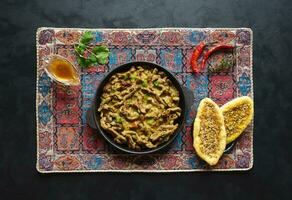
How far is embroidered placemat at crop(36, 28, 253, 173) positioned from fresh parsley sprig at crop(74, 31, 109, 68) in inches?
1.5

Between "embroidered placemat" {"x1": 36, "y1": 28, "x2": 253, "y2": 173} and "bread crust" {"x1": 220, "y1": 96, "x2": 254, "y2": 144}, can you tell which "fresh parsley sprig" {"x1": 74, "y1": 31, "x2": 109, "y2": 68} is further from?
"bread crust" {"x1": 220, "y1": 96, "x2": 254, "y2": 144}

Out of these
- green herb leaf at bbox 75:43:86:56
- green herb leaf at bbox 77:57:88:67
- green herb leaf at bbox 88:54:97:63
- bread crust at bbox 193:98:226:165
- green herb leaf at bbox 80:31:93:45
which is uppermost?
green herb leaf at bbox 80:31:93:45

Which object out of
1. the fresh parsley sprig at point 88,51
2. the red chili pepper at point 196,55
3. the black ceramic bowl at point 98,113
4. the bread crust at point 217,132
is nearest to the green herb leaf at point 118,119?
the black ceramic bowl at point 98,113

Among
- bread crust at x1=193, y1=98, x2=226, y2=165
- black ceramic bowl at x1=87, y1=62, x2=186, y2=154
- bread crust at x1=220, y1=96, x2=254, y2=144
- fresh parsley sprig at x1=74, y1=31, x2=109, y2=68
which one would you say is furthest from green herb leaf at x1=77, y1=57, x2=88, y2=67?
bread crust at x1=220, y1=96, x2=254, y2=144

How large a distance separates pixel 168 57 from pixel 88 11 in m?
0.68

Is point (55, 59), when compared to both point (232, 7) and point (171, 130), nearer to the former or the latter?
point (171, 130)

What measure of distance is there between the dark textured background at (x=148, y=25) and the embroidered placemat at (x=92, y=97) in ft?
0.23

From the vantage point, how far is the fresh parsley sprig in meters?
3.65

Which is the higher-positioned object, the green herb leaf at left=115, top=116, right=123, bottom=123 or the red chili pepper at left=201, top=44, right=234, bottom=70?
the red chili pepper at left=201, top=44, right=234, bottom=70

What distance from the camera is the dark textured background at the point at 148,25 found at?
3.69 metres

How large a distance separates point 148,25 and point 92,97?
0.67 m

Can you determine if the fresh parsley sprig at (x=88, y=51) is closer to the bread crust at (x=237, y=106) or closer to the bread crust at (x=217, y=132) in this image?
the bread crust at (x=217, y=132)
